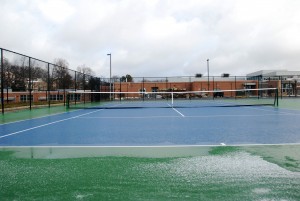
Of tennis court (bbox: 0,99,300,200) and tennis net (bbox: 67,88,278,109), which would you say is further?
tennis net (bbox: 67,88,278,109)

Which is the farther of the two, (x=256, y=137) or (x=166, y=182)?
(x=256, y=137)

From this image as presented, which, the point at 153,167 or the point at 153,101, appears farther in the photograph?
the point at 153,101

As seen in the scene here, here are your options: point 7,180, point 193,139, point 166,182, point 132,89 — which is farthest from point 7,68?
point 132,89

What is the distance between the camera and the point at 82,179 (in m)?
3.88

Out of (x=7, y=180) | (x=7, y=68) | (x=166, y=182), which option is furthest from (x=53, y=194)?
(x=7, y=68)

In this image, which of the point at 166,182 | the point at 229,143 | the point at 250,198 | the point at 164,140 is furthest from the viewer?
the point at 164,140

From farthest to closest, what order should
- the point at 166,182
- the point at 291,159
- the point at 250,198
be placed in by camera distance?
the point at 291,159 < the point at 166,182 < the point at 250,198

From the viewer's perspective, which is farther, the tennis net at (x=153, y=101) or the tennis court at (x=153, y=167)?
the tennis net at (x=153, y=101)

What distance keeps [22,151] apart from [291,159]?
180 inches

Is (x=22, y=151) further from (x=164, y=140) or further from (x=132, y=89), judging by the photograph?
(x=132, y=89)

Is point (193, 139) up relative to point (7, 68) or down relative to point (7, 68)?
down

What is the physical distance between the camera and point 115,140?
6938 mm

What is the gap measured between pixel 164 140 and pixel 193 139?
64cm

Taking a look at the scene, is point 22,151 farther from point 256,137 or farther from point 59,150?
point 256,137
